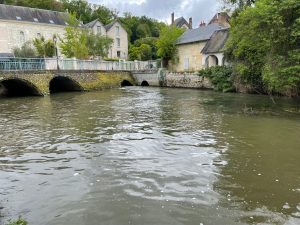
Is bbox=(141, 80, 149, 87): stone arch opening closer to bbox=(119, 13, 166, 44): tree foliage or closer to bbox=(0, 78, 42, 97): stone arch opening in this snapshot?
bbox=(0, 78, 42, 97): stone arch opening

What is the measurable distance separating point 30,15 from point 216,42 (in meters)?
30.2

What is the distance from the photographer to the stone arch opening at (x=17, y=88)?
26.1 meters

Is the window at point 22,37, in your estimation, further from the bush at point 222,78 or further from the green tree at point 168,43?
the bush at point 222,78

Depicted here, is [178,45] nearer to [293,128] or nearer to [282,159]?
[293,128]

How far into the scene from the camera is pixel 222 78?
1088 inches

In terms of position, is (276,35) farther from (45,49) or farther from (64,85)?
(45,49)

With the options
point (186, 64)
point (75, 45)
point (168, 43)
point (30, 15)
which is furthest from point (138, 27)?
point (75, 45)

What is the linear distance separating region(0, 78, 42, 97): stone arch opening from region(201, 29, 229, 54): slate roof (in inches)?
716

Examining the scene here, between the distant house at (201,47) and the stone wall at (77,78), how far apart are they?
7.19 meters

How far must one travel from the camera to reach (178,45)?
3953cm

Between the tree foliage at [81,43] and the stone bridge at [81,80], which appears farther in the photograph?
the tree foliage at [81,43]

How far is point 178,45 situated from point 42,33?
2239 cm

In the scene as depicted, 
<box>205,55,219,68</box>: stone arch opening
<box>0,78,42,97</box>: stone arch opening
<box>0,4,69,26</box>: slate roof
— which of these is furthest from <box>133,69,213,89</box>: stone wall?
<box>0,4,69,26</box>: slate roof

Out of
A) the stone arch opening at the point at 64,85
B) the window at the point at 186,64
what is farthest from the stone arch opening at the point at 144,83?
the stone arch opening at the point at 64,85
